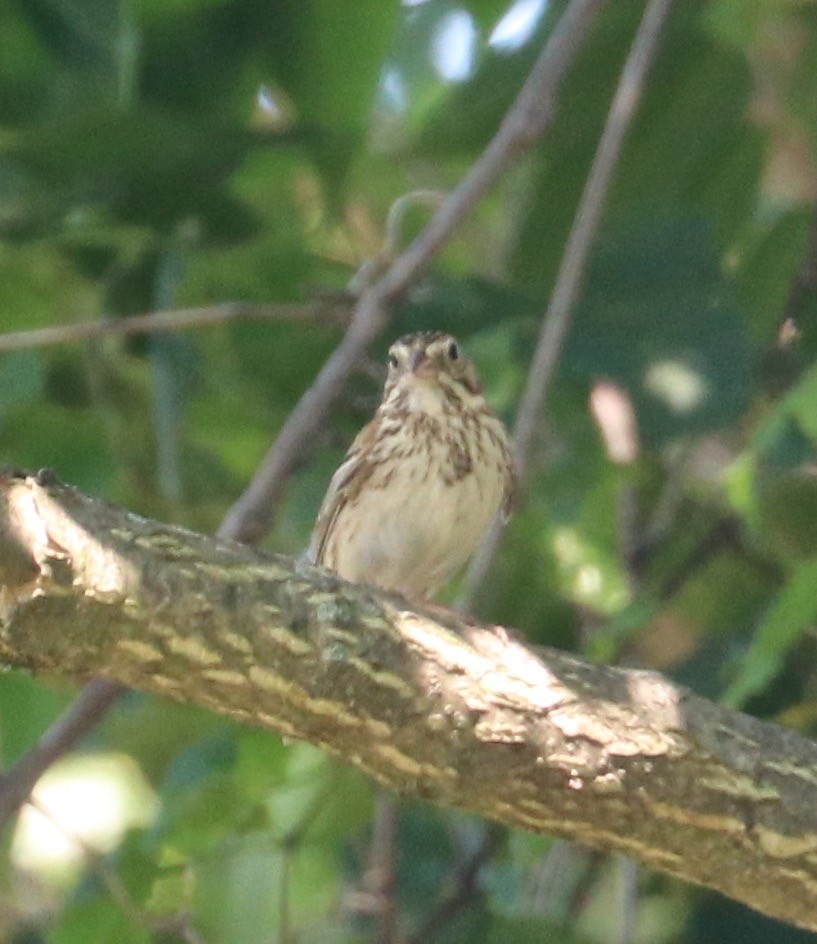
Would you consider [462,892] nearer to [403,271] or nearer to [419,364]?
[419,364]

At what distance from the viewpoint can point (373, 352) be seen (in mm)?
5539

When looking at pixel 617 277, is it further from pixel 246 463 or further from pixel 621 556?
pixel 246 463

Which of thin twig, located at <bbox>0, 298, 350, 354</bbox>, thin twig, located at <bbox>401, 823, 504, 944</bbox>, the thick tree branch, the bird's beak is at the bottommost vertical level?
the thick tree branch

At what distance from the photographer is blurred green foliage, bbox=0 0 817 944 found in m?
4.60

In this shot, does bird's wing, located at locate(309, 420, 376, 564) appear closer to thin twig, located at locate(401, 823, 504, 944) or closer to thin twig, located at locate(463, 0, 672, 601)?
thin twig, located at locate(463, 0, 672, 601)

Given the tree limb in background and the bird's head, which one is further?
the bird's head

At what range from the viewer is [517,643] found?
11.1ft

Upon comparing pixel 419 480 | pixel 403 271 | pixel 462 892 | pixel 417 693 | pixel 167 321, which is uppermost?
pixel 403 271

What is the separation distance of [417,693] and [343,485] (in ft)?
6.86

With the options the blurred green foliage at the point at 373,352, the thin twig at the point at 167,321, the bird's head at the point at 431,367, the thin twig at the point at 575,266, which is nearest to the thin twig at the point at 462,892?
the blurred green foliage at the point at 373,352

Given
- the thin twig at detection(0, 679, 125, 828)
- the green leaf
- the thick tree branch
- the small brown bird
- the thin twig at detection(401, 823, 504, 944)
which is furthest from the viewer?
the small brown bird

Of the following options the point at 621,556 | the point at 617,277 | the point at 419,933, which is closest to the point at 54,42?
the point at 617,277

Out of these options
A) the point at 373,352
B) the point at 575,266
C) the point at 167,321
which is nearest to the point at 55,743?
the point at 167,321

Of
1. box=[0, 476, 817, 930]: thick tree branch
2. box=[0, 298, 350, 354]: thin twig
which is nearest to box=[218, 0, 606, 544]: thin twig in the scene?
box=[0, 298, 350, 354]: thin twig
